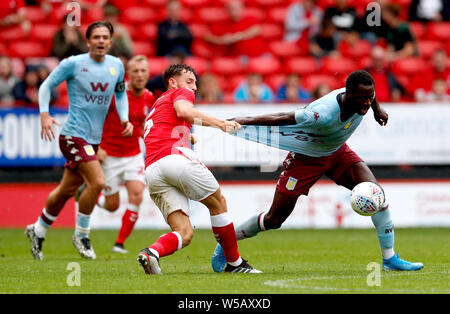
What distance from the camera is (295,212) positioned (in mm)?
15688

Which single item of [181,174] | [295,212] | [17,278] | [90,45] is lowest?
[295,212]

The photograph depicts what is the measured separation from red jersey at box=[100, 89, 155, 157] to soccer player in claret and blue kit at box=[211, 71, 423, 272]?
3655mm

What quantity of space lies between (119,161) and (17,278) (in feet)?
14.3

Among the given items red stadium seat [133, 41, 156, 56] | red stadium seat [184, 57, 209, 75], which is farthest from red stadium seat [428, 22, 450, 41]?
red stadium seat [133, 41, 156, 56]

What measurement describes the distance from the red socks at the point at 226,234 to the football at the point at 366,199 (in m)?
1.20

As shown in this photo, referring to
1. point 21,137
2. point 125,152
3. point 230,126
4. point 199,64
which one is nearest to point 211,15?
point 199,64

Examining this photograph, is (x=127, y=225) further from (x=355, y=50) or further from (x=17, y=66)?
(x=355, y=50)

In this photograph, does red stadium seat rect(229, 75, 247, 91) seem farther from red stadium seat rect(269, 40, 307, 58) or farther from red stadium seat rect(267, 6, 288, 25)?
red stadium seat rect(267, 6, 288, 25)

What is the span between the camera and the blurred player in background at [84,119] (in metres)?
10.0

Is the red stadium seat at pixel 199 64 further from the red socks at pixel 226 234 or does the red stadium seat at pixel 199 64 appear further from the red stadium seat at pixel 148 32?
the red socks at pixel 226 234

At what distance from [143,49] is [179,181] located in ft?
Answer: 38.5

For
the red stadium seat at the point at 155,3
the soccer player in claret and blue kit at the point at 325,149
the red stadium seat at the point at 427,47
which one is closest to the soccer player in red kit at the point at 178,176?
the soccer player in claret and blue kit at the point at 325,149
